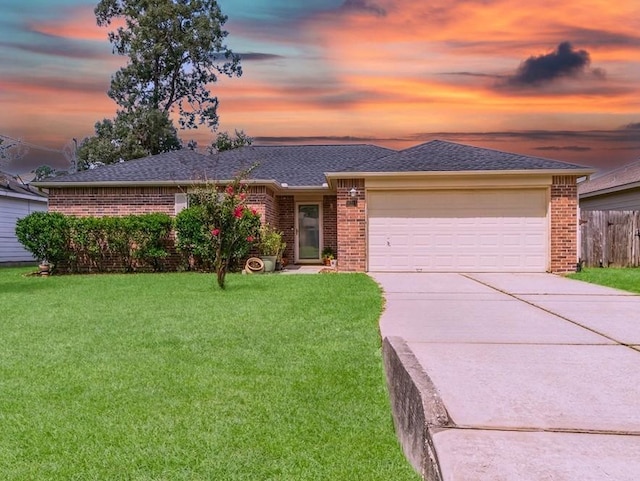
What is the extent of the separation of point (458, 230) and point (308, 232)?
576cm

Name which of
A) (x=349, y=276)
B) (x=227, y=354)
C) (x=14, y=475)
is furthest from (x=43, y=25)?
(x=14, y=475)

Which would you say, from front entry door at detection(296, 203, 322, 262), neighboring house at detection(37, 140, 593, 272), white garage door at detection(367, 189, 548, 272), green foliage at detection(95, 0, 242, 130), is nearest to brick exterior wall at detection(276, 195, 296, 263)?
front entry door at detection(296, 203, 322, 262)

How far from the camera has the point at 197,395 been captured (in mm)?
3914

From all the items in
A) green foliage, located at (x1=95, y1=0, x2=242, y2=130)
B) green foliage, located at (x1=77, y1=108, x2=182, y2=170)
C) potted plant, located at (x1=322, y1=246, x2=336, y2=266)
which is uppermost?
green foliage, located at (x1=95, y1=0, x2=242, y2=130)

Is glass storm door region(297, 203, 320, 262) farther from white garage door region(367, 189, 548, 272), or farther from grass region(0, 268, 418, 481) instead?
grass region(0, 268, 418, 481)

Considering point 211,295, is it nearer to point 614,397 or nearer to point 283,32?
point 614,397

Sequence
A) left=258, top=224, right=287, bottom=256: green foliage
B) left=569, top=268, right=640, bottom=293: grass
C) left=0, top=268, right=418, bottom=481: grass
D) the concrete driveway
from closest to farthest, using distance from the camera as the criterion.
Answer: the concrete driveway, left=0, top=268, right=418, bottom=481: grass, left=569, top=268, right=640, bottom=293: grass, left=258, top=224, right=287, bottom=256: green foliage

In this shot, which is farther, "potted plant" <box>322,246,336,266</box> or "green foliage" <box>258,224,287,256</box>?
"potted plant" <box>322,246,336,266</box>

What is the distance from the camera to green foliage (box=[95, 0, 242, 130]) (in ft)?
97.7

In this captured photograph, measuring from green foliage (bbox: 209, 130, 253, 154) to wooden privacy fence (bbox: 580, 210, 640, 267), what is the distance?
21.7 m

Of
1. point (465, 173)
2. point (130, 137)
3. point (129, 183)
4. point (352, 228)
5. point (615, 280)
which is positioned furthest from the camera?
point (130, 137)

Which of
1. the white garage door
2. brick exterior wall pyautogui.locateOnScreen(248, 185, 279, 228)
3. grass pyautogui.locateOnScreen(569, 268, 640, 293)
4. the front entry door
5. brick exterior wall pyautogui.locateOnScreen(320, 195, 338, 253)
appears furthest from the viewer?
the front entry door

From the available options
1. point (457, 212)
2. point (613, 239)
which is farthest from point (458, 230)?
point (613, 239)

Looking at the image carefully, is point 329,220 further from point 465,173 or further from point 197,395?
point 197,395
